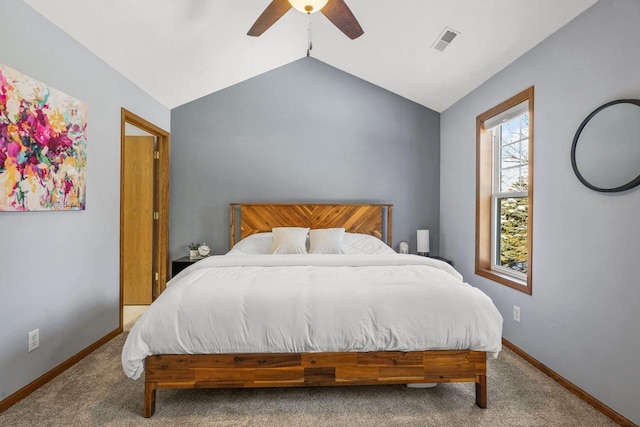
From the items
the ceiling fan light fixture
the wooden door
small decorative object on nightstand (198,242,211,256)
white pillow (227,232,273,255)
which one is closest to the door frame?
the wooden door

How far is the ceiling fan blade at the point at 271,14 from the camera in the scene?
2.00 m

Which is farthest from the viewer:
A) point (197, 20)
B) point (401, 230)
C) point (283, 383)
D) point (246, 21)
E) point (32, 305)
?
point (401, 230)

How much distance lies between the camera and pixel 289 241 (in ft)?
10.9

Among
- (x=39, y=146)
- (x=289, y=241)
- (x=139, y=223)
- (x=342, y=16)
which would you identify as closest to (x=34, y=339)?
(x=39, y=146)

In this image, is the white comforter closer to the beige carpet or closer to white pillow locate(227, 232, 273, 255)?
the beige carpet

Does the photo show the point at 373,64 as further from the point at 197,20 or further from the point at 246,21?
the point at 197,20

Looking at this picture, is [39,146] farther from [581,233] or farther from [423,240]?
[423,240]

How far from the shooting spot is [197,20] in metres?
2.66

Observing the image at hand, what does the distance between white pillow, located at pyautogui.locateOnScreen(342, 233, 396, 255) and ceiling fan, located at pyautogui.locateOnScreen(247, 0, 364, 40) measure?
2.04m

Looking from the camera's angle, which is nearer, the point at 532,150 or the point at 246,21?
the point at 532,150

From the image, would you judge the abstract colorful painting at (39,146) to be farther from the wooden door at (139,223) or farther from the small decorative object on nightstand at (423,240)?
the small decorative object on nightstand at (423,240)

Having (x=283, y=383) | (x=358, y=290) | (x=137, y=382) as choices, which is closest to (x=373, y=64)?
(x=358, y=290)

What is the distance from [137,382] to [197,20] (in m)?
2.82

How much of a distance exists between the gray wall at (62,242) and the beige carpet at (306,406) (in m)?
0.31
